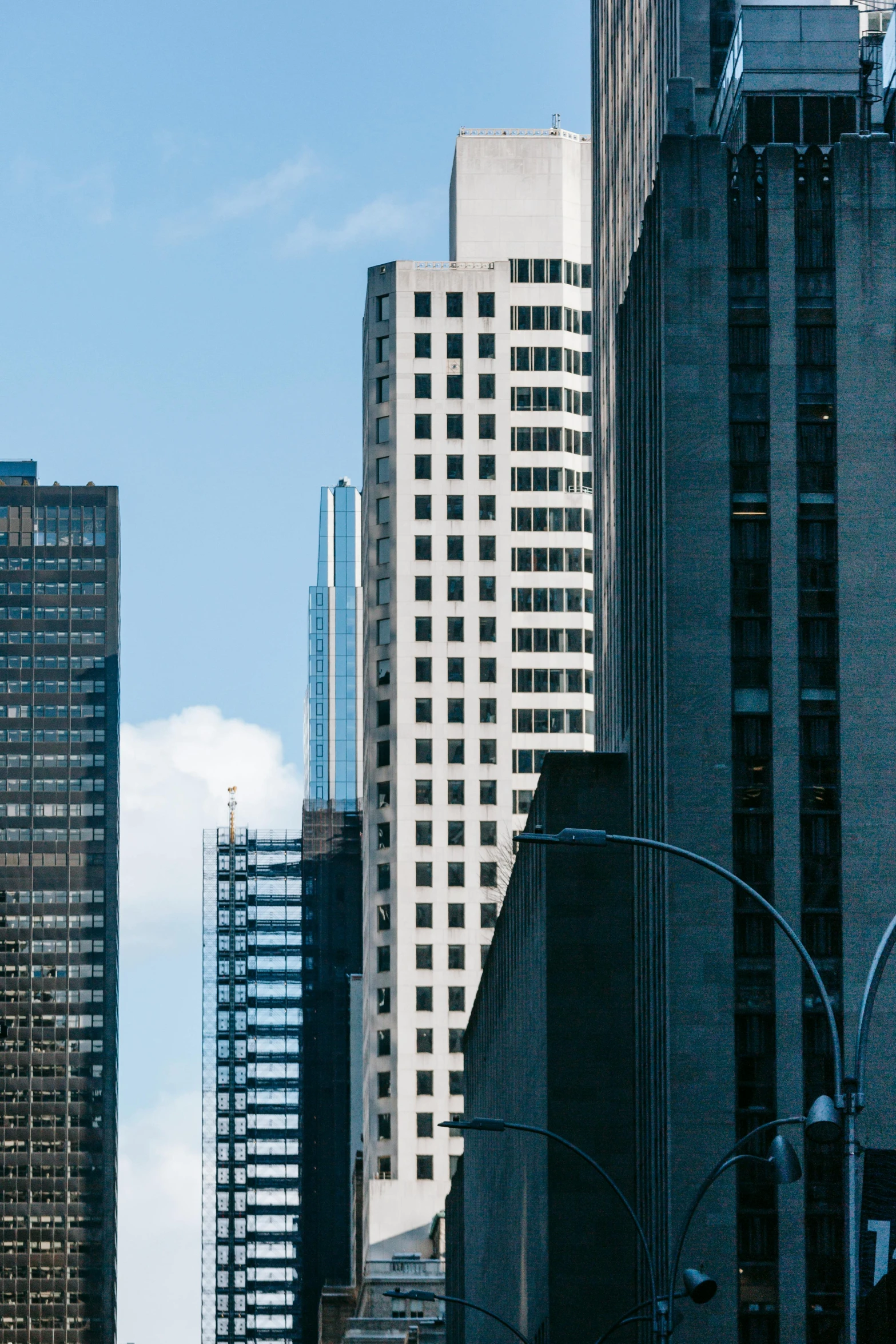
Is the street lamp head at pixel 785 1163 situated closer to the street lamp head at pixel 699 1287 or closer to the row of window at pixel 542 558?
the street lamp head at pixel 699 1287

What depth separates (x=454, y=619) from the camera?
156500 mm

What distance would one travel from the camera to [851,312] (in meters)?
62.7

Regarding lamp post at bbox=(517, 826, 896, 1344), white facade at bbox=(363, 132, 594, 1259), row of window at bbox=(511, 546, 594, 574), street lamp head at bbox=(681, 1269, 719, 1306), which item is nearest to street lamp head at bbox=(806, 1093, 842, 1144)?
lamp post at bbox=(517, 826, 896, 1344)

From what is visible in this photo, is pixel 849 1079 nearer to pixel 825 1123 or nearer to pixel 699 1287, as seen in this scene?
pixel 825 1123

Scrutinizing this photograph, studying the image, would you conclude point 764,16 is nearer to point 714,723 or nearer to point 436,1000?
point 714,723

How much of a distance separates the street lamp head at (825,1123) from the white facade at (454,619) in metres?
122

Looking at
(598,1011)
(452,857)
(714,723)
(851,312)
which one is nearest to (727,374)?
(851,312)

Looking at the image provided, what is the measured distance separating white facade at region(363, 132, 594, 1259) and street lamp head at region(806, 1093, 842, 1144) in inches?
4804

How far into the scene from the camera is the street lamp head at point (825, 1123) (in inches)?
1112

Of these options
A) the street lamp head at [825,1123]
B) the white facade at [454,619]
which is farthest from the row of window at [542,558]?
the street lamp head at [825,1123]

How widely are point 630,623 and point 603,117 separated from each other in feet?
162

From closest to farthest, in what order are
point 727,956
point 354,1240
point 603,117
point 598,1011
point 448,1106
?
point 727,956 → point 598,1011 → point 603,117 → point 448,1106 → point 354,1240

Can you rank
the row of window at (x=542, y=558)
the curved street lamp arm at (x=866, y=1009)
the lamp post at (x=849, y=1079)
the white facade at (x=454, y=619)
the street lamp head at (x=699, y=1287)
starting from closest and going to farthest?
the curved street lamp arm at (x=866, y=1009) < the lamp post at (x=849, y=1079) < the street lamp head at (x=699, y=1287) < the white facade at (x=454, y=619) < the row of window at (x=542, y=558)

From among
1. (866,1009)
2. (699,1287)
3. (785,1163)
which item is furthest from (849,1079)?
(699,1287)
